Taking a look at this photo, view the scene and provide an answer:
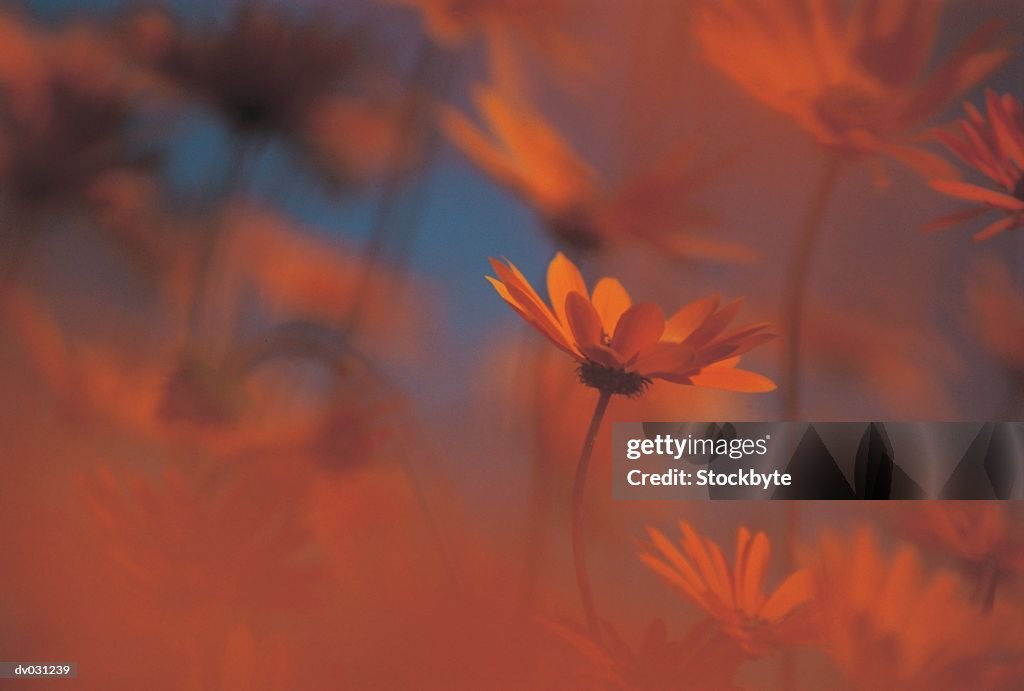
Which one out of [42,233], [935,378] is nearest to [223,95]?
[42,233]

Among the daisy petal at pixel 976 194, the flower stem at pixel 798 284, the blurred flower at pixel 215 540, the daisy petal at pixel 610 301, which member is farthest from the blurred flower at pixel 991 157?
the blurred flower at pixel 215 540

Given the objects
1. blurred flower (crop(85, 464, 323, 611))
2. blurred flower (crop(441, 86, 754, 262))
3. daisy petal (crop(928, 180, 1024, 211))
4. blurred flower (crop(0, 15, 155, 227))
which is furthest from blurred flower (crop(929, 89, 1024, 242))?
blurred flower (crop(0, 15, 155, 227))

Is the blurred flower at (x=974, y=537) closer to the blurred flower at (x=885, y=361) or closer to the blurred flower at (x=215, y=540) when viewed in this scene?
the blurred flower at (x=885, y=361)

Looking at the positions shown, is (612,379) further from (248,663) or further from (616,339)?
(248,663)

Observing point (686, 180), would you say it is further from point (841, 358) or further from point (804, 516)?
point (804, 516)

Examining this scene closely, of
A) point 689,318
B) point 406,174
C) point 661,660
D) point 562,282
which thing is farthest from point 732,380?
point 406,174
